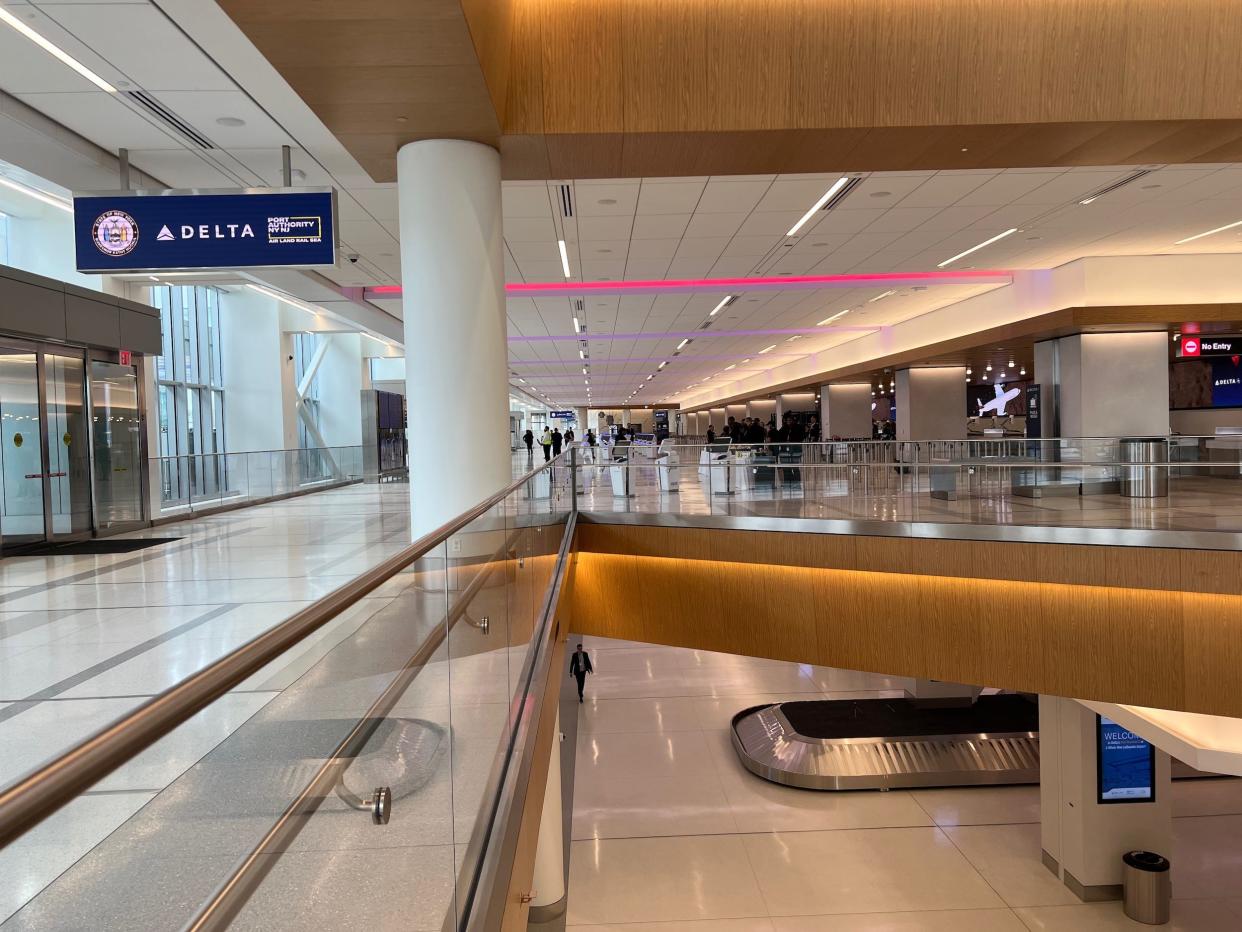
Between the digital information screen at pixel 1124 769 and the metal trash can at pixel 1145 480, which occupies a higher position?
the metal trash can at pixel 1145 480

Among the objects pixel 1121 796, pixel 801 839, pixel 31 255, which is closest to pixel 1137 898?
pixel 1121 796

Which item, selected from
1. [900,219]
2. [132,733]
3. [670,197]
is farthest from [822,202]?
[132,733]

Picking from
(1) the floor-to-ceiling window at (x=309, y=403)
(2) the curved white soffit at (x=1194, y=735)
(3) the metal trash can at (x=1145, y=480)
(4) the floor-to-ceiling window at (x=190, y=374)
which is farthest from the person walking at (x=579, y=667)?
(3) the metal trash can at (x=1145, y=480)

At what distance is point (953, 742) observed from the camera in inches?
647

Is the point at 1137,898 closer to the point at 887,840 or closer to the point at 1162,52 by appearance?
the point at 887,840

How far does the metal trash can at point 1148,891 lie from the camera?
36.1 feet

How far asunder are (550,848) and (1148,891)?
26.4 feet

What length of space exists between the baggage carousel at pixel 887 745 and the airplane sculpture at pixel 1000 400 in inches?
609

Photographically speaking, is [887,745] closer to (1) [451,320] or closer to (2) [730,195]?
(2) [730,195]

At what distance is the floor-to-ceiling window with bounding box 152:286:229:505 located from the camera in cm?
2133

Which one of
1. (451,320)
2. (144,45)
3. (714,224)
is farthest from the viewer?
(714,224)

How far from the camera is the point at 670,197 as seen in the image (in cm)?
932

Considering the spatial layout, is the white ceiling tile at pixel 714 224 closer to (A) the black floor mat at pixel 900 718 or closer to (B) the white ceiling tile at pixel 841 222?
(B) the white ceiling tile at pixel 841 222

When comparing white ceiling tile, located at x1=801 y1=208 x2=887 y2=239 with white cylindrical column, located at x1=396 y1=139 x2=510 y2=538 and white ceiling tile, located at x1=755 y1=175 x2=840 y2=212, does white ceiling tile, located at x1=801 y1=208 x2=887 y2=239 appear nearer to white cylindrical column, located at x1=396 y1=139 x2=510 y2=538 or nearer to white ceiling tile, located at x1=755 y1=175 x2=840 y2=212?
white ceiling tile, located at x1=755 y1=175 x2=840 y2=212
